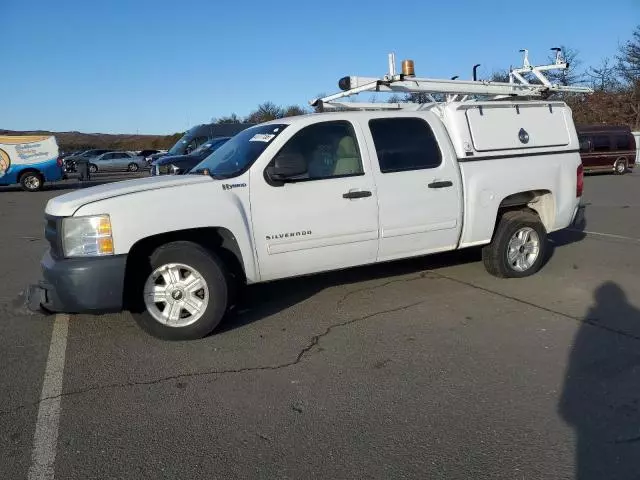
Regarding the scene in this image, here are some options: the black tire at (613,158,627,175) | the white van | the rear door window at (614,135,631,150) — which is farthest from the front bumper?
the rear door window at (614,135,631,150)

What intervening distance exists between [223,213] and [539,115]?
13.2 feet

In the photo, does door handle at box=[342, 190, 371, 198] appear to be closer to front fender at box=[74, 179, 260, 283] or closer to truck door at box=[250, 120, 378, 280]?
truck door at box=[250, 120, 378, 280]

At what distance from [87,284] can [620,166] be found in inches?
1003

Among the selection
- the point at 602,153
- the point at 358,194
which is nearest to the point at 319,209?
the point at 358,194

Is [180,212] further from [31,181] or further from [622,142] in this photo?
[622,142]

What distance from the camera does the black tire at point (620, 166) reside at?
949 inches

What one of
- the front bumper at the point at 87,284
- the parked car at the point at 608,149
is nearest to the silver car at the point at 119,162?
the parked car at the point at 608,149

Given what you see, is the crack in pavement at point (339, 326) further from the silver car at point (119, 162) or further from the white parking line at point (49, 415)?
the silver car at point (119, 162)

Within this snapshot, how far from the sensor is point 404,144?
5480mm

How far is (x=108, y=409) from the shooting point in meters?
3.46

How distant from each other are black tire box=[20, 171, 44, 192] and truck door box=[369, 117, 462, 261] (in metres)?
21.5

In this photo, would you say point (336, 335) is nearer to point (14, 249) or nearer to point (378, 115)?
point (378, 115)

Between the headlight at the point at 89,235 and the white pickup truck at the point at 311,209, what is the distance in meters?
0.01

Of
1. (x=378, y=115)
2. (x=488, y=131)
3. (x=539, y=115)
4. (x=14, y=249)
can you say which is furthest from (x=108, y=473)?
(x=14, y=249)
